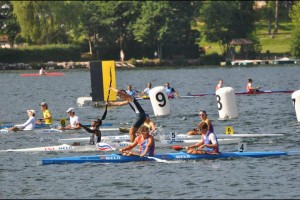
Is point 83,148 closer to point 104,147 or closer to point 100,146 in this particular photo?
point 100,146

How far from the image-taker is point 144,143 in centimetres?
3675

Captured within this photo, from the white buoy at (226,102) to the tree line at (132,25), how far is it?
3081 inches

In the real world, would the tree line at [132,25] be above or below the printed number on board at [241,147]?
above

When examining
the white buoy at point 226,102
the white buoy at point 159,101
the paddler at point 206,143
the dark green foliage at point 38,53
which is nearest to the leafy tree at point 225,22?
the dark green foliage at point 38,53

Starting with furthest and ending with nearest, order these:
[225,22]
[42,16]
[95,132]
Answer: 1. [225,22]
2. [42,16]
3. [95,132]

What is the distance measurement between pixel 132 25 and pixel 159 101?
82177mm

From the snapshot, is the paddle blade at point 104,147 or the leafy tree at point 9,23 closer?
the paddle blade at point 104,147

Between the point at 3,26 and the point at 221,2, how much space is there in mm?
32687

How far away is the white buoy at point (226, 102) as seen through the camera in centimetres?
5222

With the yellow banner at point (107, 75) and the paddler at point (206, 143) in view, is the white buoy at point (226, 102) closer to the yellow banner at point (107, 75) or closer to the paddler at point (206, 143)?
the yellow banner at point (107, 75)

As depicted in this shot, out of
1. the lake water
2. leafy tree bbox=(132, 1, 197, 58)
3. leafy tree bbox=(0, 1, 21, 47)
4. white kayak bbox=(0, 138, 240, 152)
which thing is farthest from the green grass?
white kayak bbox=(0, 138, 240, 152)

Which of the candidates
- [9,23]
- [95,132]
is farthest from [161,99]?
[9,23]

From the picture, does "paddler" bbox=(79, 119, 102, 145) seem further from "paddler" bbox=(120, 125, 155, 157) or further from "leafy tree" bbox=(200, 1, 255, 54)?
"leafy tree" bbox=(200, 1, 255, 54)

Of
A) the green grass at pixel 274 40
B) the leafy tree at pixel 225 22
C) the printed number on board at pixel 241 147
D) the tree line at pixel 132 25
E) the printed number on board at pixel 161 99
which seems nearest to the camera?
the printed number on board at pixel 241 147
